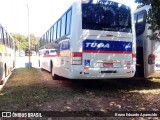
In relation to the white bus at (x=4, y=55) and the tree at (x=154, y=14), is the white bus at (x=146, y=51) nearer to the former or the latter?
the tree at (x=154, y=14)

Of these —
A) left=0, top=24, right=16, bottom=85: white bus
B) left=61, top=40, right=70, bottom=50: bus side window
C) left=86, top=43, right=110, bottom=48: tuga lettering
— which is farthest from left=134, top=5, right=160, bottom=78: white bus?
left=0, top=24, right=16, bottom=85: white bus

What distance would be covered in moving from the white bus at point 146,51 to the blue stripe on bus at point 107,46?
0.88 metres

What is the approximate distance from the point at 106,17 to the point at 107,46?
1.06m

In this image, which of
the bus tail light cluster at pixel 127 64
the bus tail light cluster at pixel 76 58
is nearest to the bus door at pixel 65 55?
the bus tail light cluster at pixel 76 58

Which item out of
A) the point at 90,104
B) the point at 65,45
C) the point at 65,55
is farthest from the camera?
the point at 65,45

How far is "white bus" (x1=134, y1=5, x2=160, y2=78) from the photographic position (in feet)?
32.6

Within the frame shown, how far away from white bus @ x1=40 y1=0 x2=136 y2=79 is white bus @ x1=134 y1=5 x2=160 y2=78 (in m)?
0.73

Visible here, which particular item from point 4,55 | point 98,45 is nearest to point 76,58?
point 98,45

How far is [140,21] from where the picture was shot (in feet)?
36.3

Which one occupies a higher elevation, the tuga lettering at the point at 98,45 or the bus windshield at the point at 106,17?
the bus windshield at the point at 106,17

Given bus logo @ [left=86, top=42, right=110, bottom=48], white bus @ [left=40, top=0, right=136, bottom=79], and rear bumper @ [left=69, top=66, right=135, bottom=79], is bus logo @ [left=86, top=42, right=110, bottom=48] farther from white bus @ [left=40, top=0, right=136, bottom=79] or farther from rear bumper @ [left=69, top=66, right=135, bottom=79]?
rear bumper @ [left=69, top=66, right=135, bottom=79]

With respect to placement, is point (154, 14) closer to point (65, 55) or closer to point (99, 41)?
point (99, 41)

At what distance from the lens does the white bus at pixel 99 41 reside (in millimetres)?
9117

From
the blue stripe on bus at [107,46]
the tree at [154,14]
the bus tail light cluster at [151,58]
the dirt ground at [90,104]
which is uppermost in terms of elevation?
the tree at [154,14]
